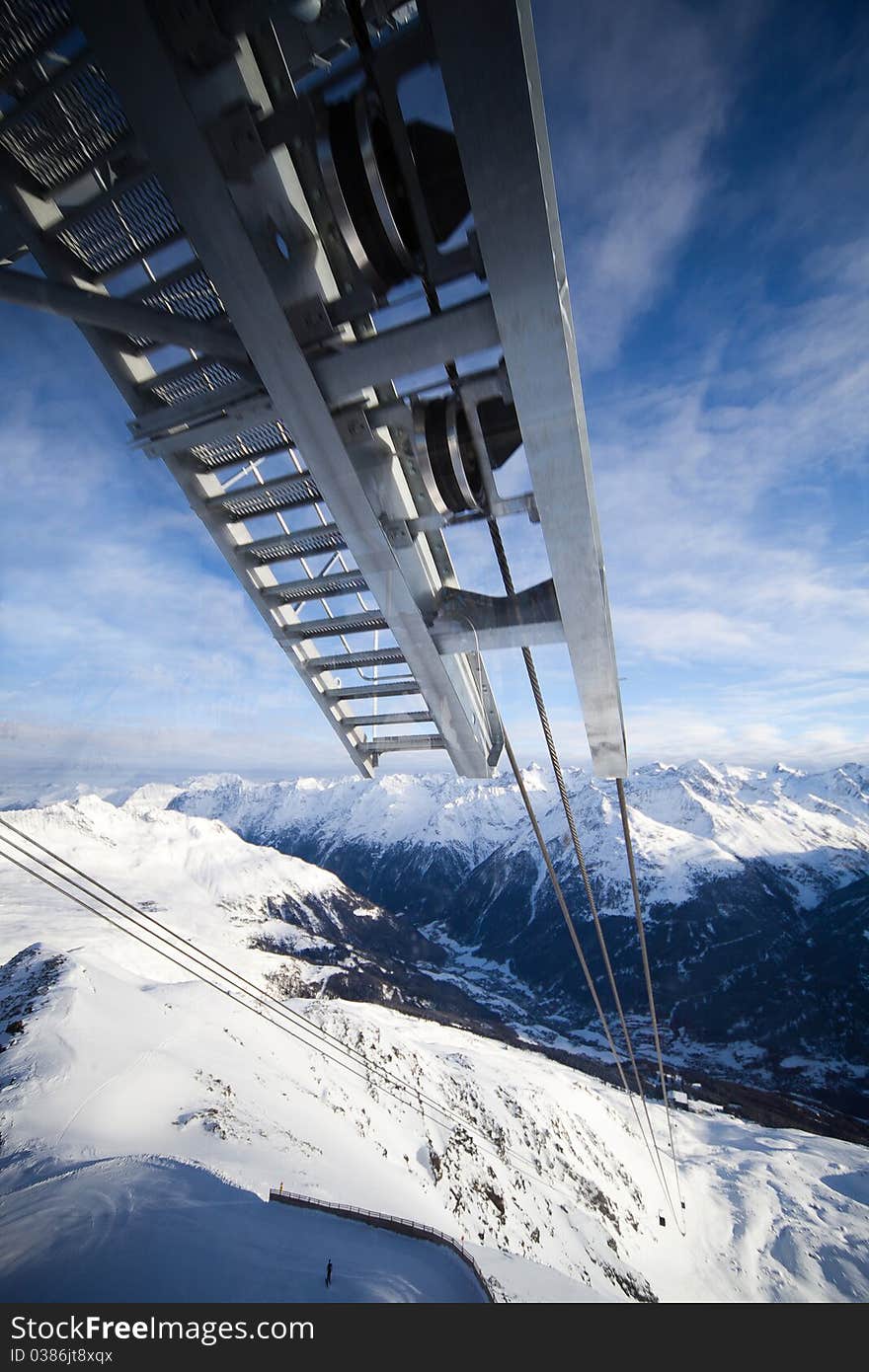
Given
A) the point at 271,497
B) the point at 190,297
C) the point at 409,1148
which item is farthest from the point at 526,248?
the point at 409,1148

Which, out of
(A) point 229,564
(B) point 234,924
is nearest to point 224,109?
(A) point 229,564

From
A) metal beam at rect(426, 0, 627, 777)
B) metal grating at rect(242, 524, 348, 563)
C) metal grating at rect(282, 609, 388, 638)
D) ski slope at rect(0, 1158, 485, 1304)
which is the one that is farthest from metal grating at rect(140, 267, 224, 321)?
ski slope at rect(0, 1158, 485, 1304)

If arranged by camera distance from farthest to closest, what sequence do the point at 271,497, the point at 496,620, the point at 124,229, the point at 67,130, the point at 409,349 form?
the point at 271,497, the point at 496,620, the point at 124,229, the point at 67,130, the point at 409,349

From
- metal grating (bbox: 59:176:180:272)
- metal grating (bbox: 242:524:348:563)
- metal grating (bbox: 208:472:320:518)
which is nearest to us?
metal grating (bbox: 59:176:180:272)

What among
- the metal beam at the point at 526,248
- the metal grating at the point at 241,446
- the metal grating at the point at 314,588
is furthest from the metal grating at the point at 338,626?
the metal beam at the point at 526,248

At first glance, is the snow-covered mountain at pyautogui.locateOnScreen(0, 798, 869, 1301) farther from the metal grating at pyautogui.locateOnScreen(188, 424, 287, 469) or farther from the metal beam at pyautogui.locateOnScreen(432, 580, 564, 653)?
the metal grating at pyautogui.locateOnScreen(188, 424, 287, 469)

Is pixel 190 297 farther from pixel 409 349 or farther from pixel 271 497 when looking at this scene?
pixel 409 349
